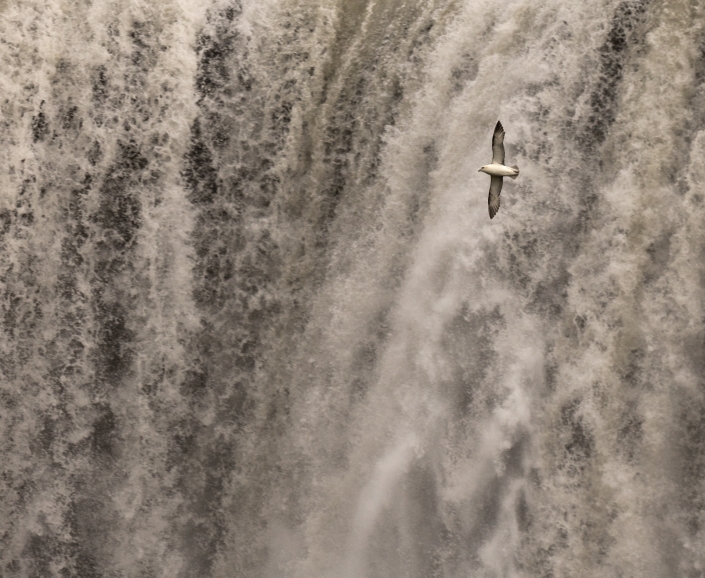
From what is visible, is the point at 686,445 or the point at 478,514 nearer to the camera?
the point at 686,445

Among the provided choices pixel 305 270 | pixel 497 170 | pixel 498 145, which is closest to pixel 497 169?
pixel 497 170

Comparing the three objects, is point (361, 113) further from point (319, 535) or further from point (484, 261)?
point (319, 535)

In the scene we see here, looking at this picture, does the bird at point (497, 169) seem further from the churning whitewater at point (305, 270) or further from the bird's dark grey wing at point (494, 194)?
the churning whitewater at point (305, 270)

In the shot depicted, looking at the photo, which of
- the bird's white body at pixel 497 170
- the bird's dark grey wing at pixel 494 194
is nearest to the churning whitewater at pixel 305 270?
the bird's dark grey wing at pixel 494 194

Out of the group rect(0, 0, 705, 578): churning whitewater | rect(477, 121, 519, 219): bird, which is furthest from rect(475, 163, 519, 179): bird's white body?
rect(0, 0, 705, 578): churning whitewater

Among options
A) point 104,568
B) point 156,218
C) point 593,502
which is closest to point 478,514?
point 593,502
